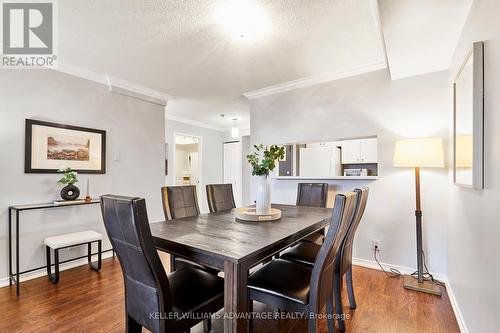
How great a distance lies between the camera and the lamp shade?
2283 millimetres

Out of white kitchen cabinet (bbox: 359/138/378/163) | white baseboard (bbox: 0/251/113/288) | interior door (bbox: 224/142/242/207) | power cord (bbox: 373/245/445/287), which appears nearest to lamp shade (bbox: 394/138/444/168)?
power cord (bbox: 373/245/445/287)

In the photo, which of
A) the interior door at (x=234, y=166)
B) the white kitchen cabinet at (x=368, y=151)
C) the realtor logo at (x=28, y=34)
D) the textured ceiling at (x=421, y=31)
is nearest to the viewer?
the textured ceiling at (x=421, y=31)

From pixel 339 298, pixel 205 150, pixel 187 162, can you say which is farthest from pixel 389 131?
pixel 187 162

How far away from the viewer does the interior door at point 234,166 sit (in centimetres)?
629

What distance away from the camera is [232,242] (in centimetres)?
131

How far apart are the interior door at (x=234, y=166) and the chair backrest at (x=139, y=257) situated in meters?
5.04

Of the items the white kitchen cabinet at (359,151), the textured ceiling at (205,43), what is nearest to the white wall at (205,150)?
the textured ceiling at (205,43)

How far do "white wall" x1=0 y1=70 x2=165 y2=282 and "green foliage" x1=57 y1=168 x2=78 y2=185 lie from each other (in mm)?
135

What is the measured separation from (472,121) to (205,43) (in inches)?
86.7

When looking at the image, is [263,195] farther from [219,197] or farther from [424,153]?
[424,153]

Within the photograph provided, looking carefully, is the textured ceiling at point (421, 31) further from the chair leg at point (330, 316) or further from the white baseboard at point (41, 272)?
the white baseboard at point (41, 272)

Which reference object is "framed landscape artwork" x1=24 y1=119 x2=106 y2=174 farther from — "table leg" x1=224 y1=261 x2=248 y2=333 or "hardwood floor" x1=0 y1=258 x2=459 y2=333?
"table leg" x1=224 y1=261 x2=248 y2=333

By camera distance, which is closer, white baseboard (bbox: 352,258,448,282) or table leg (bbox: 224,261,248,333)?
table leg (bbox: 224,261,248,333)

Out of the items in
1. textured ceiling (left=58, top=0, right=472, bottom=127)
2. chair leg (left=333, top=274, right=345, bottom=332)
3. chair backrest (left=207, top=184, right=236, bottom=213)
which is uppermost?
textured ceiling (left=58, top=0, right=472, bottom=127)
